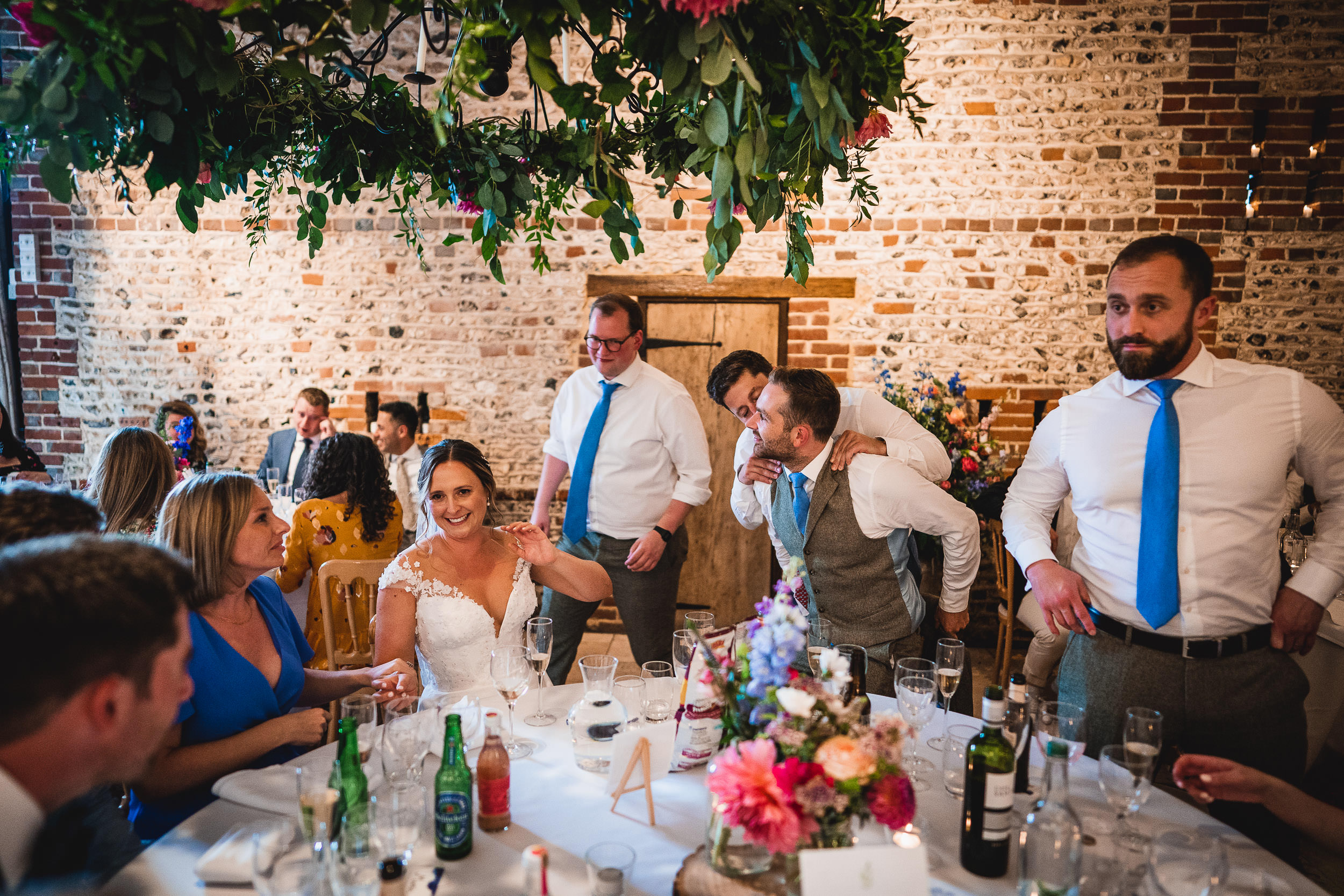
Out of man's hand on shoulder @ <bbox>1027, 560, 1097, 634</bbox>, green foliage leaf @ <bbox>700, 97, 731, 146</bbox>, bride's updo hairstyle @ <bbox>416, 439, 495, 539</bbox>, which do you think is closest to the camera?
green foliage leaf @ <bbox>700, 97, 731, 146</bbox>

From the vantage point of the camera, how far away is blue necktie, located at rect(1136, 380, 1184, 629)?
1968mm

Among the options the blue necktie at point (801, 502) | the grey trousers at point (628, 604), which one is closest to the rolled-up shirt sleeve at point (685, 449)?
the grey trousers at point (628, 604)

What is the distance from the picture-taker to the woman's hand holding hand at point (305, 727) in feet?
5.63

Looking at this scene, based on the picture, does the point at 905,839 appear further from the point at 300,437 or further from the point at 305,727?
the point at 300,437

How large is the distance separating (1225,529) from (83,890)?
233 cm

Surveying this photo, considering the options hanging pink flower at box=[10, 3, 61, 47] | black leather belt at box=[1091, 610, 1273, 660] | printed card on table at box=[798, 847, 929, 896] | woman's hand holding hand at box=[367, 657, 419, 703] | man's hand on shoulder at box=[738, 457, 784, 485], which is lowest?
woman's hand holding hand at box=[367, 657, 419, 703]

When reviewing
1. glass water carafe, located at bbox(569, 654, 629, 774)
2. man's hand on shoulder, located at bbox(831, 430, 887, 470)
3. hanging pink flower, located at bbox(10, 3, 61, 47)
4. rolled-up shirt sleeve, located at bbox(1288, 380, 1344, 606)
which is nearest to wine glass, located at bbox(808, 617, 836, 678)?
man's hand on shoulder, located at bbox(831, 430, 887, 470)

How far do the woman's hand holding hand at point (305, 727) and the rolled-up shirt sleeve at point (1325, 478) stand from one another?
235cm

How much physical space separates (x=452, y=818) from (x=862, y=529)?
5.05 ft

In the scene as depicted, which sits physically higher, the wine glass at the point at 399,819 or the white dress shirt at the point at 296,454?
the white dress shirt at the point at 296,454

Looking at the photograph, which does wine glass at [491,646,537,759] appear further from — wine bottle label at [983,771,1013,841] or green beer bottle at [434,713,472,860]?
wine bottle label at [983,771,1013,841]

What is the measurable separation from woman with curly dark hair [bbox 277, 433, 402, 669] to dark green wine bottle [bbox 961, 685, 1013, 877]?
258 centimetres

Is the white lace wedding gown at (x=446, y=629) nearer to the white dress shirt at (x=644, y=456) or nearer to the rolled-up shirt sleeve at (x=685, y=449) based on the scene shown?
the white dress shirt at (x=644, y=456)

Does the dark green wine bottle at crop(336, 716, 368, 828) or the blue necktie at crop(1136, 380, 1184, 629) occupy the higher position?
the blue necktie at crop(1136, 380, 1184, 629)
